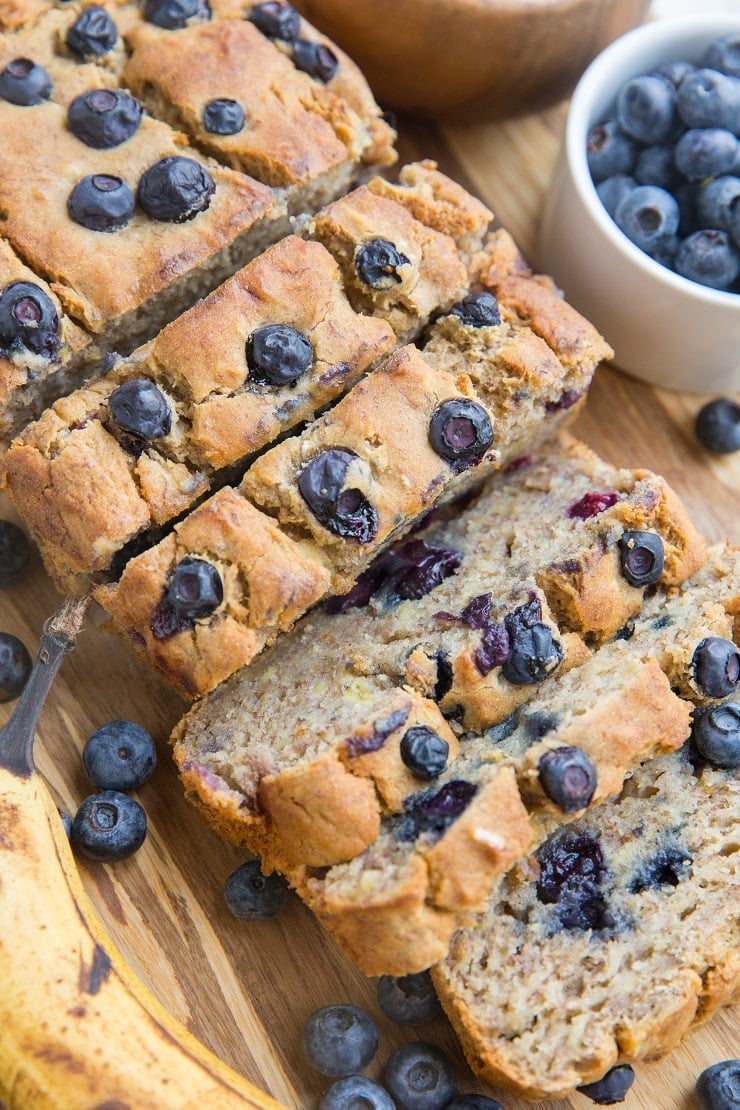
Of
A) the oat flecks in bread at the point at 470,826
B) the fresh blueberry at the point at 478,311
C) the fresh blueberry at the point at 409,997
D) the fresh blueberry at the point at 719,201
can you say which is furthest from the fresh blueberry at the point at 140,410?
the fresh blueberry at the point at 719,201

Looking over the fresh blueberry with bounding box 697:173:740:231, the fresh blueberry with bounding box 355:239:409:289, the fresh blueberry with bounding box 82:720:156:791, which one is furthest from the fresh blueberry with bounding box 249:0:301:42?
the fresh blueberry with bounding box 82:720:156:791

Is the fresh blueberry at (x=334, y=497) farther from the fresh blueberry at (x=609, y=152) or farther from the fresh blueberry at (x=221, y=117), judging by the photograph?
the fresh blueberry at (x=609, y=152)

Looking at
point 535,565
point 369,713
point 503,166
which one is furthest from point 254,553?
point 503,166

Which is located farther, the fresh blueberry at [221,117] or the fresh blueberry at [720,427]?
the fresh blueberry at [720,427]

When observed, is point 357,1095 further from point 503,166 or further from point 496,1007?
point 503,166

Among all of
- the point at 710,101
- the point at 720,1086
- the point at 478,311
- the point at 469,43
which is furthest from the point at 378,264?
the point at 720,1086

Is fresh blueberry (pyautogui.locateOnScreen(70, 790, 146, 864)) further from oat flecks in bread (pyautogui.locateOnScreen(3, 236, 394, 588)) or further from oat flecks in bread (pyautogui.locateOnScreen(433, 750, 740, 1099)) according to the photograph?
oat flecks in bread (pyautogui.locateOnScreen(433, 750, 740, 1099))

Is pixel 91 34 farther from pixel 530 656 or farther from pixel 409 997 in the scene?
pixel 409 997
